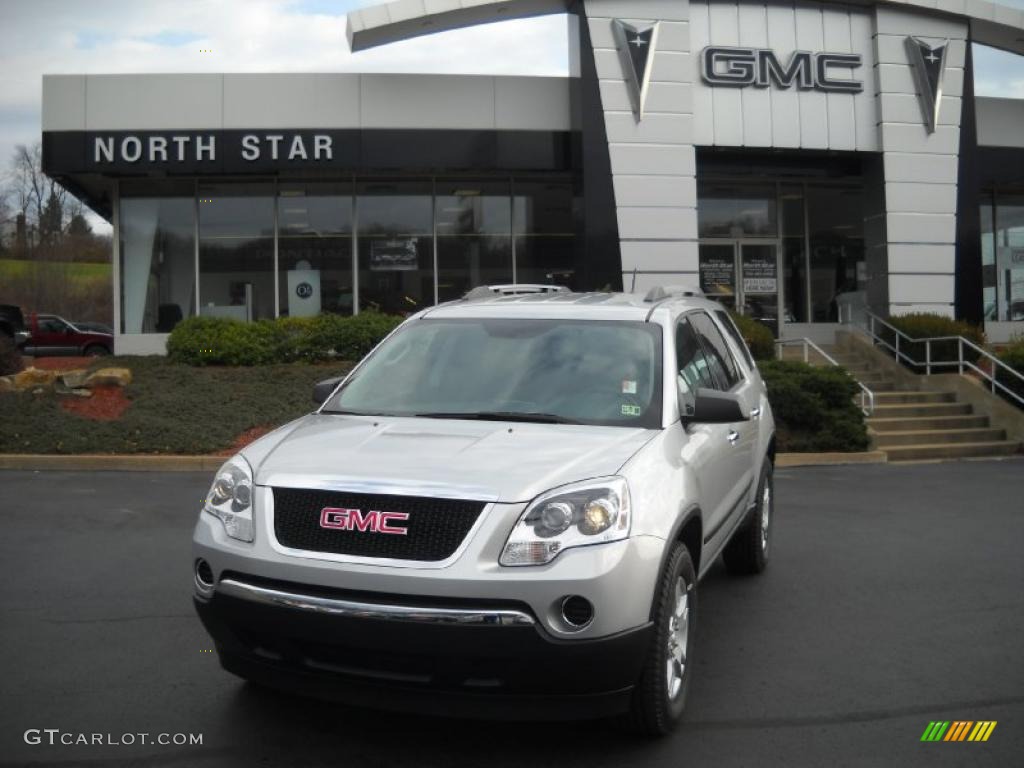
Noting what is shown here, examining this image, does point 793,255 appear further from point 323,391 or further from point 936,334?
point 323,391

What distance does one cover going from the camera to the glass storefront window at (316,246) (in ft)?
67.8

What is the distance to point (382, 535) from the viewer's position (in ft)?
12.2

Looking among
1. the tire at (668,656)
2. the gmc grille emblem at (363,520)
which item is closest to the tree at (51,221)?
the gmc grille emblem at (363,520)

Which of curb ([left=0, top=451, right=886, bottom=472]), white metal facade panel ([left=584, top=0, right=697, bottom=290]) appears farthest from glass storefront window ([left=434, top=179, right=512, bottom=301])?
curb ([left=0, top=451, right=886, bottom=472])

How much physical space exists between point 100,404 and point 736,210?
46.9ft

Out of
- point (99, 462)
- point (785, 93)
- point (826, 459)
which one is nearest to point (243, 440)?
point (99, 462)

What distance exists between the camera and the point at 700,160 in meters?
20.1

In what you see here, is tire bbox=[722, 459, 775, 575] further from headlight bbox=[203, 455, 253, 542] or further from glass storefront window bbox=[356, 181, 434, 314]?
glass storefront window bbox=[356, 181, 434, 314]

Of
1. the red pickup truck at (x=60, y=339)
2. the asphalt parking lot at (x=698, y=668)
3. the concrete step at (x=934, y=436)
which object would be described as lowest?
the asphalt parking lot at (x=698, y=668)

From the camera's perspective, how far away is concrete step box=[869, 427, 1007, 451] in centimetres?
1521

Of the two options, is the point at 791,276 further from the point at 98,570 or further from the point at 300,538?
the point at 300,538

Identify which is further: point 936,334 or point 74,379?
point 936,334

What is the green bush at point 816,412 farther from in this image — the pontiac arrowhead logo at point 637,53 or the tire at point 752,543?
the tire at point 752,543

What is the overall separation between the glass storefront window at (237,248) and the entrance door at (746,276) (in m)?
9.39
